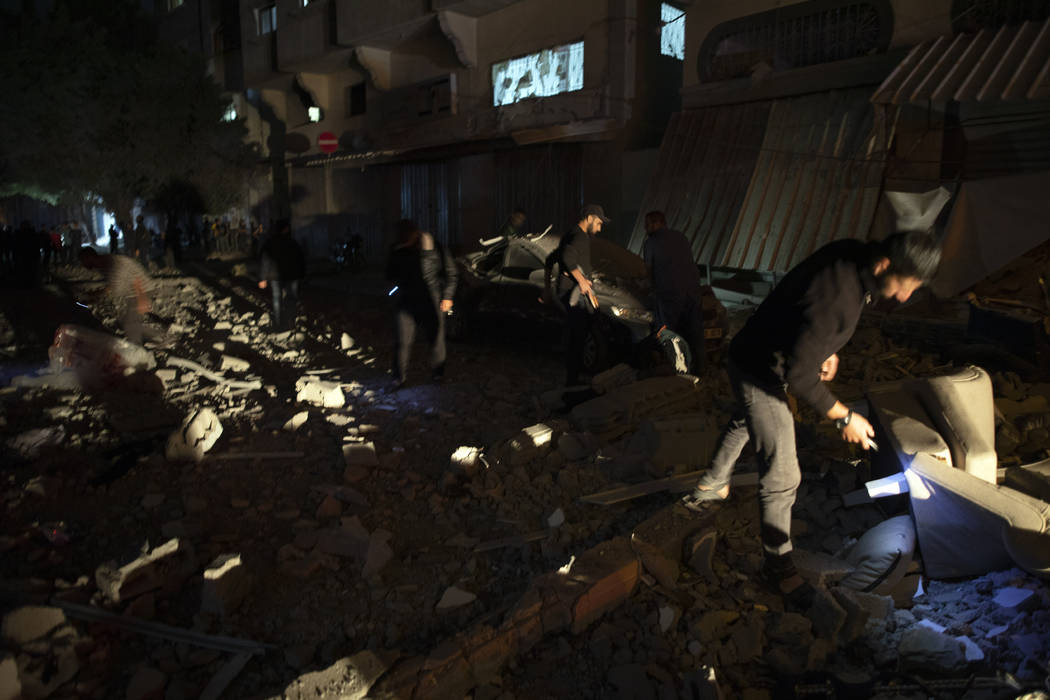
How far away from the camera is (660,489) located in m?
4.33

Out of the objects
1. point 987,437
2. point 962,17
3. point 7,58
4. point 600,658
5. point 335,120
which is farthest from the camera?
point 335,120

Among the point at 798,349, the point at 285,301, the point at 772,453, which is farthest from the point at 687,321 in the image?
the point at 285,301

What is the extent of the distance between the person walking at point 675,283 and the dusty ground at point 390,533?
59 cm

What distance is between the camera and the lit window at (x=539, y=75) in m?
14.0

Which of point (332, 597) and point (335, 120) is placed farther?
point (335, 120)

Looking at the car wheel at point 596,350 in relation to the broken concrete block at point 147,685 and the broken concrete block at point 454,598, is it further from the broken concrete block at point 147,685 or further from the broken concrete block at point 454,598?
the broken concrete block at point 147,685

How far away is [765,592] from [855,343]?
5.53 meters

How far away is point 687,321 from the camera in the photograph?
6473 millimetres

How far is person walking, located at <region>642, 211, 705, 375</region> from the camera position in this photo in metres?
6.25

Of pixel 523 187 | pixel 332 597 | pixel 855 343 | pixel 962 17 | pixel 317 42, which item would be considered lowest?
pixel 332 597

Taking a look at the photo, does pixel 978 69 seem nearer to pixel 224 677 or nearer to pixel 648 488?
pixel 648 488

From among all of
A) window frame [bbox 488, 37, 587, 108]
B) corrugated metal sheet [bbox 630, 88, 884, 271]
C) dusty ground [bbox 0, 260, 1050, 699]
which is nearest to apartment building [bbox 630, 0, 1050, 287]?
corrugated metal sheet [bbox 630, 88, 884, 271]

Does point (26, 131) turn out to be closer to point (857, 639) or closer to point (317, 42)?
point (317, 42)

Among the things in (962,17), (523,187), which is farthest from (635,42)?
(962,17)
